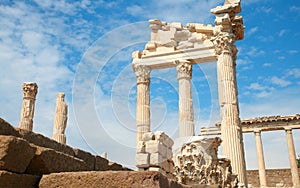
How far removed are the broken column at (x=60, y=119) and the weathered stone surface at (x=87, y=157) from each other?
12283mm

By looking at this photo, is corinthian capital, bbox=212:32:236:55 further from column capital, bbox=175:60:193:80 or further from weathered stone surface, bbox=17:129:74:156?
weathered stone surface, bbox=17:129:74:156

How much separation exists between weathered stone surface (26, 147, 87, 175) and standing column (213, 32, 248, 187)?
11.6m

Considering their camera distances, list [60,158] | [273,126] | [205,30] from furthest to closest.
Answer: [273,126] < [205,30] < [60,158]

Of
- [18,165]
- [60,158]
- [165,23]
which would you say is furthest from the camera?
[165,23]

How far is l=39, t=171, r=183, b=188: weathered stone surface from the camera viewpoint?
290cm

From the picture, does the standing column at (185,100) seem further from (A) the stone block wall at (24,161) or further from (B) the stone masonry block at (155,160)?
(A) the stone block wall at (24,161)

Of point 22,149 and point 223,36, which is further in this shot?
Result: point 223,36

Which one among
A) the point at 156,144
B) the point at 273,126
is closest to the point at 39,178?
the point at 156,144

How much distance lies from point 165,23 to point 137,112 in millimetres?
5860

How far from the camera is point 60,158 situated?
402 cm

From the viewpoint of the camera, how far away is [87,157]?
6176 millimetres

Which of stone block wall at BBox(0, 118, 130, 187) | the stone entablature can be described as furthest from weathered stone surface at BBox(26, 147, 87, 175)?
the stone entablature

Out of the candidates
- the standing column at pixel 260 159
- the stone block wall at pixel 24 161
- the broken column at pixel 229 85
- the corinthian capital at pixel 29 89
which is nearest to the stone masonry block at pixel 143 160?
the stone block wall at pixel 24 161

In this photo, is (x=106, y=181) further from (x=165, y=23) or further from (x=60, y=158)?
(x=165, y=23)
